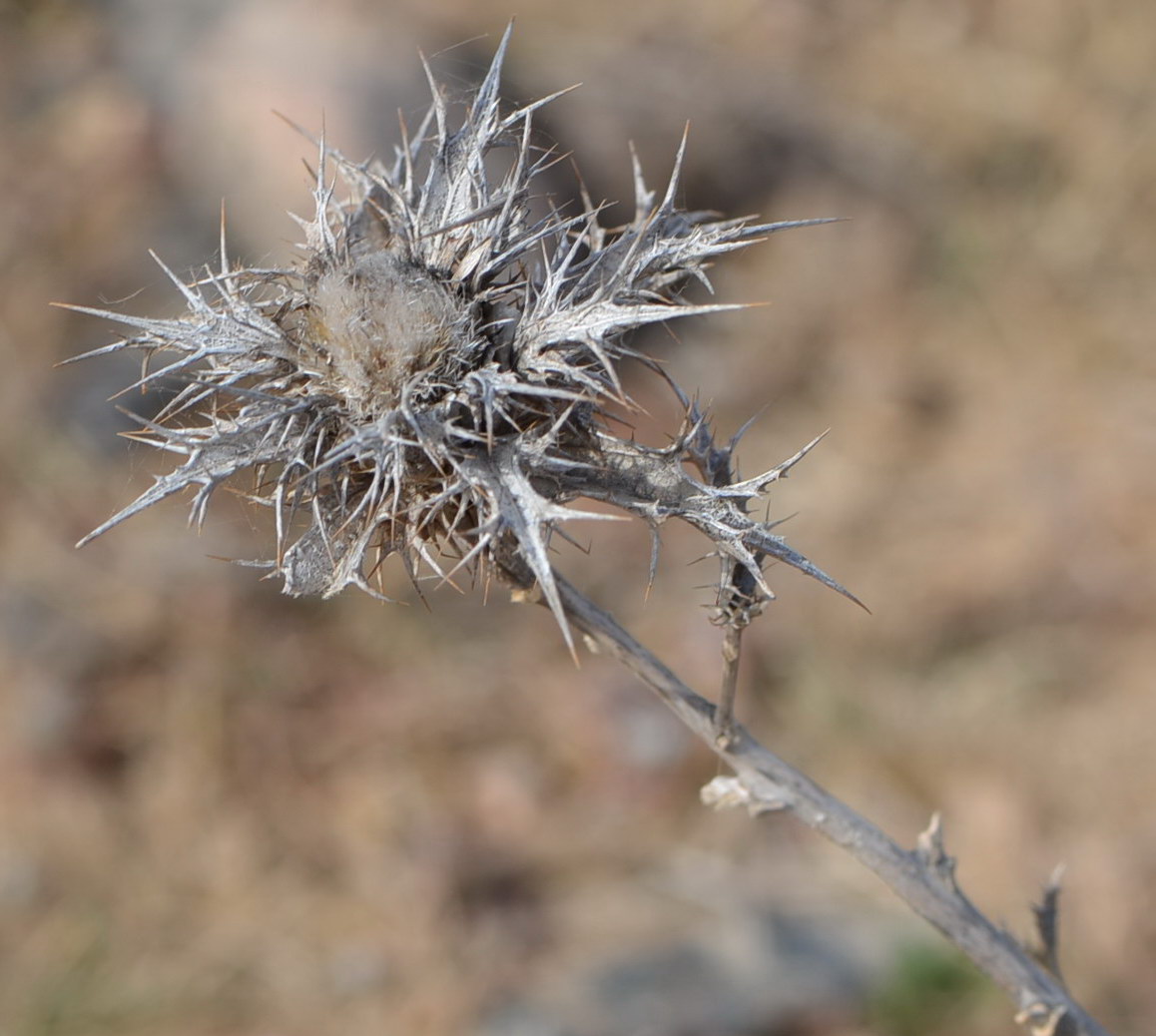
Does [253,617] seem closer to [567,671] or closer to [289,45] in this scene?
[567,671]

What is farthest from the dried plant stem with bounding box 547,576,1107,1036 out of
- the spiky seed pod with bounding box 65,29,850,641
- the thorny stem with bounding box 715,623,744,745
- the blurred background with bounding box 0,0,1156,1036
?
the blurred background with bounding box 0,0,1156,1036

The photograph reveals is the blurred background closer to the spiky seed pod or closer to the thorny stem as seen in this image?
the spiky seed pod

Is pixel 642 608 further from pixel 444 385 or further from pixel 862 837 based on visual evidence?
pixel 444 385

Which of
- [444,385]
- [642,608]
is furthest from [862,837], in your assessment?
[642,608]

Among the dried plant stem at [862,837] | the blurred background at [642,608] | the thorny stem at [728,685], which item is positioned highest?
the blurred background at [642,608]

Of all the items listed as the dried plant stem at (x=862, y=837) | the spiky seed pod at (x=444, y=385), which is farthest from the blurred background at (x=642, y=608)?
the dried plant stem at (x=862, y=837)

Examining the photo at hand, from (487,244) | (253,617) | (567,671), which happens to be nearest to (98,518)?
(253,617)

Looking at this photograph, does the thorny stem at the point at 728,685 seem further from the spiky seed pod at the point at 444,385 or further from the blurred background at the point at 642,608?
the blurred background at the point at 642,608
